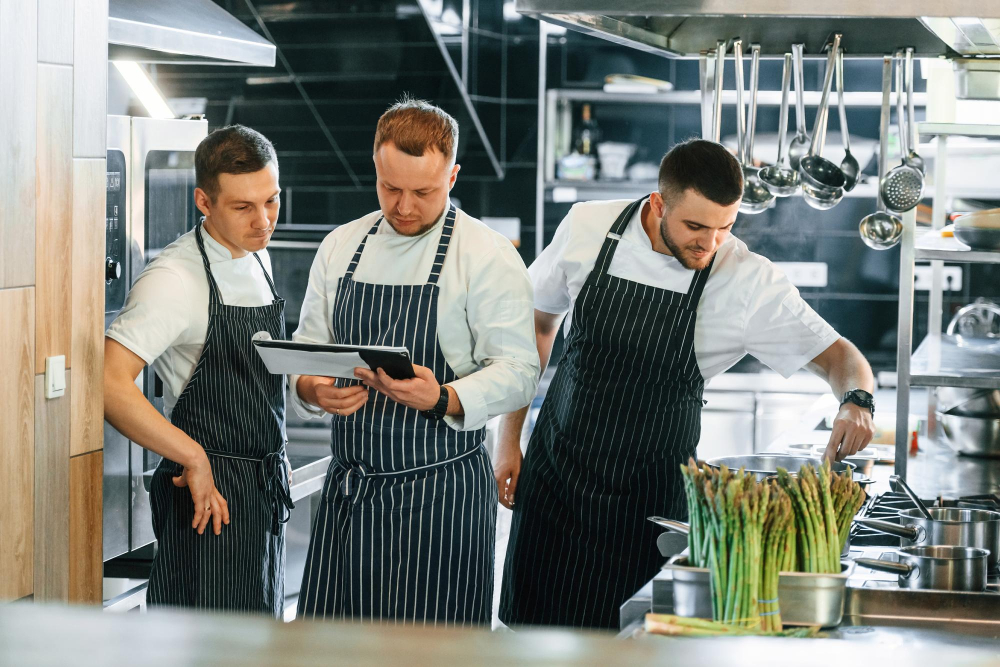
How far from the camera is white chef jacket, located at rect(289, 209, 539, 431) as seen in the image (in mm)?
2131

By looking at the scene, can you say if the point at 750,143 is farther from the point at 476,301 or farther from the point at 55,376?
the point at 55,376

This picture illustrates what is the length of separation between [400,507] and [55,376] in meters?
0.73

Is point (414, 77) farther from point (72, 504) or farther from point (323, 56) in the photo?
point (72, 504)

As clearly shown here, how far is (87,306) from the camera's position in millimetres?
2234

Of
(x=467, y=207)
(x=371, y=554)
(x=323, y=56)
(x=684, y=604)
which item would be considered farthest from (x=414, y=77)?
(x=684, y=604)

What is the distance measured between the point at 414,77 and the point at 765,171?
10.8ft

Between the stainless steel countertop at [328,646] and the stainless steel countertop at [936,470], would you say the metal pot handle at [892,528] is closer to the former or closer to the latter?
the stainless steel countertop at [936,470]

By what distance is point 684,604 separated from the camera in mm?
1630

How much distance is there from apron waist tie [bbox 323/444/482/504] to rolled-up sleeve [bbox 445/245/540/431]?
4.2 inches

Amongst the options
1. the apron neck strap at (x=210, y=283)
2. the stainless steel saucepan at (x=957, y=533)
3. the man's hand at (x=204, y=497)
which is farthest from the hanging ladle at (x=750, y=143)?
the man's hand at (x=204, y=497)

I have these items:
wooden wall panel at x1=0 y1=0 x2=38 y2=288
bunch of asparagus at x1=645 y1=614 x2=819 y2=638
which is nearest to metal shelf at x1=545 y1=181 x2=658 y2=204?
wooden wall panel at x1=0 y1=0 x2=38 y2=288

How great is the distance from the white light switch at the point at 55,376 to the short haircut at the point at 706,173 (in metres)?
1.32

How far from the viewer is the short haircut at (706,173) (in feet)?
7.57

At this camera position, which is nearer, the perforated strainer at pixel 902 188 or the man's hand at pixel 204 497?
the man's hand at pixel 204 497
